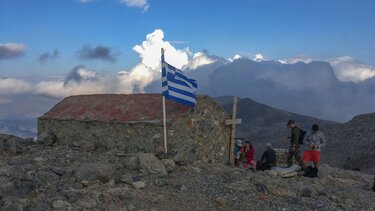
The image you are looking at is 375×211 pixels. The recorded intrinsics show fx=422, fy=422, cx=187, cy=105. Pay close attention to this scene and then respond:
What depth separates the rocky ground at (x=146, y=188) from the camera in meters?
11.1

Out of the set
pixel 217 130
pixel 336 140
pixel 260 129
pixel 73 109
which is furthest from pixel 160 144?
pixel 260 129

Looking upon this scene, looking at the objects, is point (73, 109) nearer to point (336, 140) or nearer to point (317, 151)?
point (317, 151)

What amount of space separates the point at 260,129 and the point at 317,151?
3894 inches

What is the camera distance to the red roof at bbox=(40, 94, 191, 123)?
16.6m

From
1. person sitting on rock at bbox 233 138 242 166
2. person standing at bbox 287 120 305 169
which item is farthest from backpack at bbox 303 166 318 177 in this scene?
person sitting on rock at bbox 233 138 242 166

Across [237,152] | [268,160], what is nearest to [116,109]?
[237,152]

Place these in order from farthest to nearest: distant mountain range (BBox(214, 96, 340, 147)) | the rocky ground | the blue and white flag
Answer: distant mountain range (BBox(214, 96, 340, 147)) < the blue and white flag < the rocky ground

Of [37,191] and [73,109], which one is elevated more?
[73,109]

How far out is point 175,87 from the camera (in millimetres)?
16281

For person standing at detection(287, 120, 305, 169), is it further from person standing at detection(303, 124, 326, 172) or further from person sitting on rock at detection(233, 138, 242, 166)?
person sitting on rock at detection(233, 138, 242, 166)

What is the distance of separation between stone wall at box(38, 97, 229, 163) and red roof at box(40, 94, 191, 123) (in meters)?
0.31

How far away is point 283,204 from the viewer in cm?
1244

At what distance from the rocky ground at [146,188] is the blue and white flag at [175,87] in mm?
2440

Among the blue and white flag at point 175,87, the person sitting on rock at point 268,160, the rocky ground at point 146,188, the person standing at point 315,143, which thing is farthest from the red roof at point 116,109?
the person standing at point 315,143
